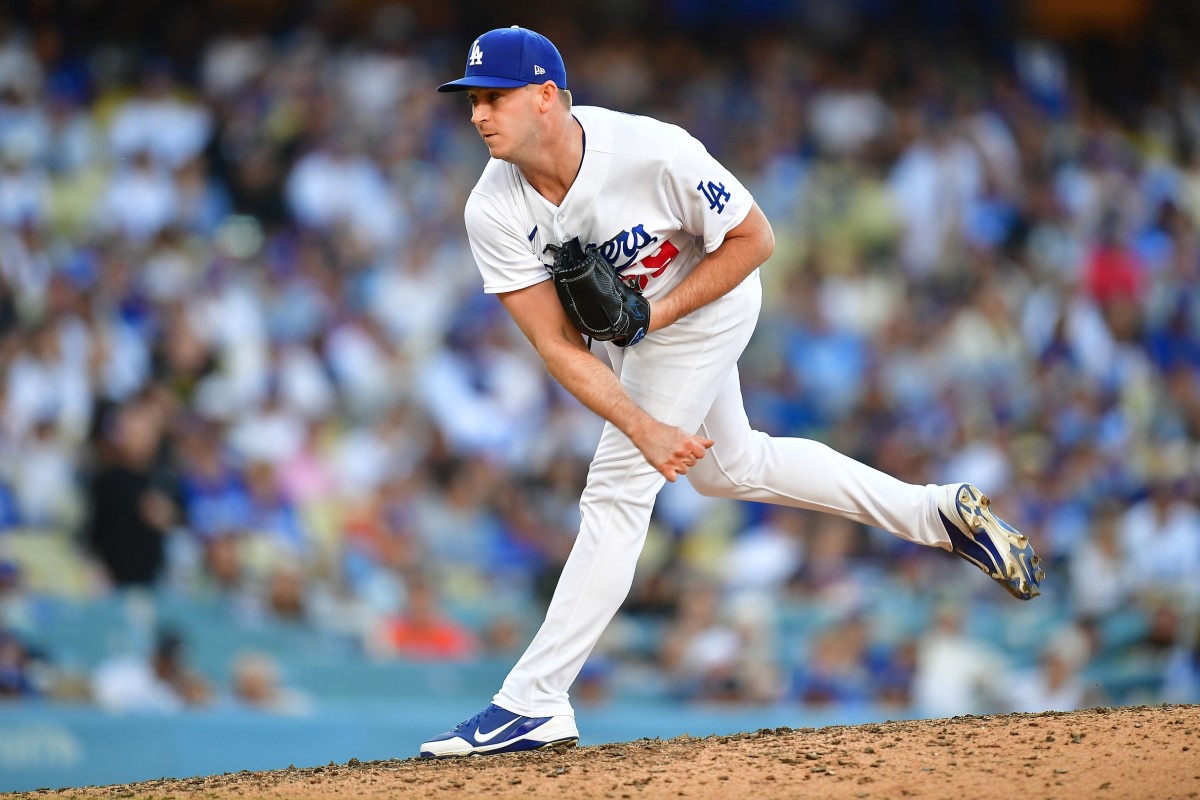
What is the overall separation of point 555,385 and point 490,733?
5.40 meters

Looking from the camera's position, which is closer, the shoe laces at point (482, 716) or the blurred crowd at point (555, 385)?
the shoe laces at point (482, 716)

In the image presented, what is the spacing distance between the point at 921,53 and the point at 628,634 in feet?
20.8

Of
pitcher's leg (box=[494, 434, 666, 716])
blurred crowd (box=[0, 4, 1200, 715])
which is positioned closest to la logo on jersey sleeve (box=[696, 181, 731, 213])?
pitcher's leg (box=[494, 434, 666, 716])

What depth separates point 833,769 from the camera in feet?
12.7

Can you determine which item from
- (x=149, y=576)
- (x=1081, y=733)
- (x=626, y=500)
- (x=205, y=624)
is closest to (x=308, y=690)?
(x=205, y=624)

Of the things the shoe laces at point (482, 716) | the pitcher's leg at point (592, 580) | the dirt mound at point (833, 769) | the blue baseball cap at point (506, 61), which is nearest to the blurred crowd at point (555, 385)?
the dirt mound at point (833, 769)

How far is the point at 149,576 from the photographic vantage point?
306 inches

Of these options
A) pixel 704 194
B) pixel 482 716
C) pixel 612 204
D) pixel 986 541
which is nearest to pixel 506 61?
pixel 612 204

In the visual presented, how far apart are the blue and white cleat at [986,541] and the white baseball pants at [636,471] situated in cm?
51

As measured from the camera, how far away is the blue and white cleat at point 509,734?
4078 millimetres

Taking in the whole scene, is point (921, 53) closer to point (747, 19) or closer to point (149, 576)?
point (747, 19)

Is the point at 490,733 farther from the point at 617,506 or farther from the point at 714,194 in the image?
the point at 714,194

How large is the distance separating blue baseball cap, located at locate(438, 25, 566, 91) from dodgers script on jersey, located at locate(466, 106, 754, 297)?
24 centimetres

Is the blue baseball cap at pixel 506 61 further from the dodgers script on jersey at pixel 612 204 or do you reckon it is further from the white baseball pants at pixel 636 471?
the white baseball pants at pixel 636 471
